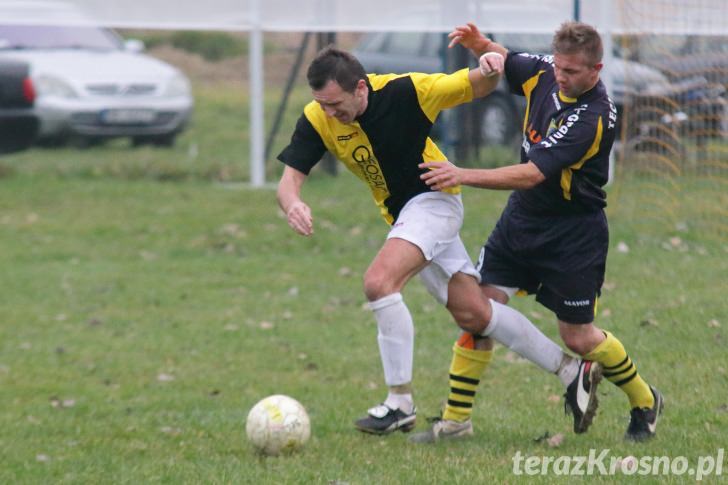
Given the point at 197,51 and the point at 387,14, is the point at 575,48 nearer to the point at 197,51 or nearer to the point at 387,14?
the point at 387,14

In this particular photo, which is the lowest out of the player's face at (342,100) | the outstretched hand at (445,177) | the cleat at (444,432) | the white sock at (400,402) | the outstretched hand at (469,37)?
the cleat at (444,432)

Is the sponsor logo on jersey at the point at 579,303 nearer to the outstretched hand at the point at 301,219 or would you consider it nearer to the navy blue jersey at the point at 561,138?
the navy blue jersey at the point at 561,138

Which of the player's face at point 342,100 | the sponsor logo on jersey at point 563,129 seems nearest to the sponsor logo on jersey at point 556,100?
the sponsor logo on jersey at point 563,129

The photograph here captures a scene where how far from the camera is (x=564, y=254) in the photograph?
540 cm

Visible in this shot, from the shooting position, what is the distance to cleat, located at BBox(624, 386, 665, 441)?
5520 millimetres

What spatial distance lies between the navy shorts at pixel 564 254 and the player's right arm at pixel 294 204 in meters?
0.97

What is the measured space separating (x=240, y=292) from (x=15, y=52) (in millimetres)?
7270

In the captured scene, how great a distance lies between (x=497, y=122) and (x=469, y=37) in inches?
350

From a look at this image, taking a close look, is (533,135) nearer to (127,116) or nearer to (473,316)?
(473,316)

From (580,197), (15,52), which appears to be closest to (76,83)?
(15,52)

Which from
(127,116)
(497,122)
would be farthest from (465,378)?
(127,116)

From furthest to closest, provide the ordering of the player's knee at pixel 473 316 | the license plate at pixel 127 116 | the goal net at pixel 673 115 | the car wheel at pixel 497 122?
1. the license plate at pixel 127 116
2. the car wheel at pixel 497 122
3. the goal net at pixel 673 115
4. the player's knee at pixel 473 316

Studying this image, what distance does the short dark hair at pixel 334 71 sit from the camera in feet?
17.6

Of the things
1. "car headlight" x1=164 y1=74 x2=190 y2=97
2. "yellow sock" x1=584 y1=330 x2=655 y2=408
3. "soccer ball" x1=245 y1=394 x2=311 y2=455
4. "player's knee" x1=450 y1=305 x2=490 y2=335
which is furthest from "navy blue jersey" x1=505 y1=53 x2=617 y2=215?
"car headlight" x1=164 y1=74 x2=190 y2=97
